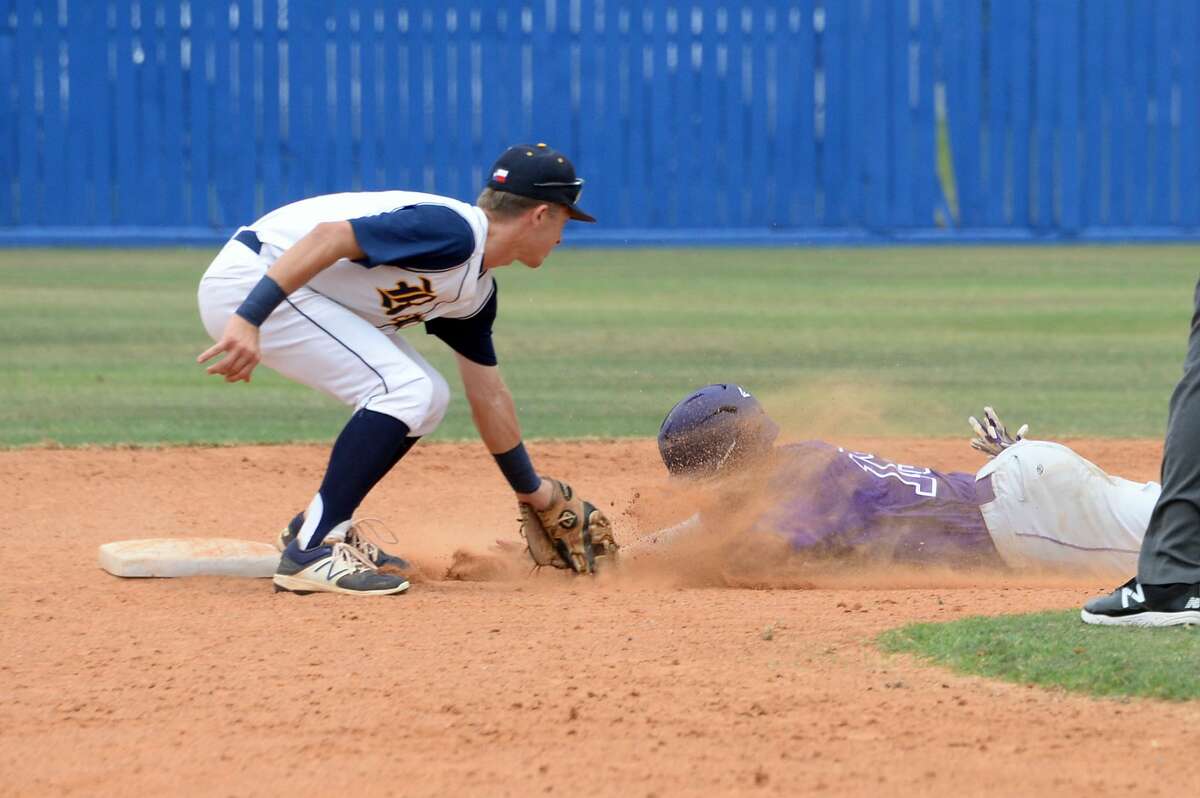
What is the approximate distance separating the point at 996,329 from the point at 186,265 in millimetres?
8730

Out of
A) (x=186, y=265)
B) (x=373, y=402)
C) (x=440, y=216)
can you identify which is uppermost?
(x=440, y=216)

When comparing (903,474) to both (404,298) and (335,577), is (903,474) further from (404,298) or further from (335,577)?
(335,577)

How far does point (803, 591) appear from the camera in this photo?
4992mm

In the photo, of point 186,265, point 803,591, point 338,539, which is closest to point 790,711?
point 803,591

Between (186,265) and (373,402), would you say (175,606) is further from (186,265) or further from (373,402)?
(186,265)

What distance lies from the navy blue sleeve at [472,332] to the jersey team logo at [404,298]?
247 mm

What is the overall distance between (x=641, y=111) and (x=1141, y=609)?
626 inches

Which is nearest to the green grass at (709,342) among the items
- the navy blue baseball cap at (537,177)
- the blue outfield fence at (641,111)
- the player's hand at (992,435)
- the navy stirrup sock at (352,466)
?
the blue outfield fence at (641,111)

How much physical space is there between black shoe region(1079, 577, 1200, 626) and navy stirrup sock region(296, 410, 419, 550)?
189cm

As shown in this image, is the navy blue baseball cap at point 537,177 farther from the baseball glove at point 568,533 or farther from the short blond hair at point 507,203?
the baseball glove at point 568,533

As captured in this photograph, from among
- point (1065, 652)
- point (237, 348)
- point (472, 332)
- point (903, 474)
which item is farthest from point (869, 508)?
point (237, 348)

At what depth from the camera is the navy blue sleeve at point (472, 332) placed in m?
5.28

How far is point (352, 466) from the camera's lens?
484cm

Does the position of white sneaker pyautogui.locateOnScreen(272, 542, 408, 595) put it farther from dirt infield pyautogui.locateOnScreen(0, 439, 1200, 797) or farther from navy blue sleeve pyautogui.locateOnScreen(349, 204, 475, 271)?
navy blue sleeve pyautogui.locateOnScreen(349, 204, 475, 271)
